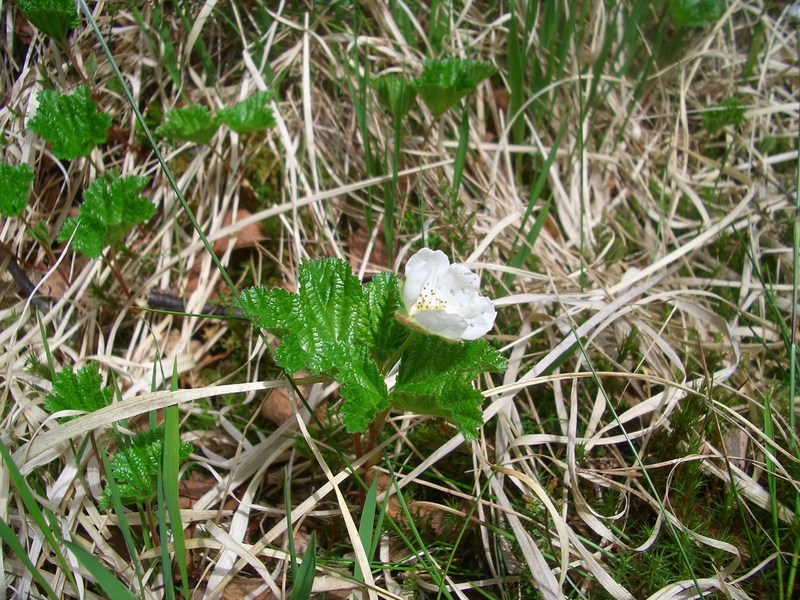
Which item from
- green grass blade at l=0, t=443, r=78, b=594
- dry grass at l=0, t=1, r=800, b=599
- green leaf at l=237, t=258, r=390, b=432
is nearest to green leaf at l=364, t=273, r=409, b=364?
green leaf at l=237, t=258, r=390, b=432

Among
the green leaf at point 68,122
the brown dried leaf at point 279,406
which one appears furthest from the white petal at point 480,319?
the green leaf at point 68,122

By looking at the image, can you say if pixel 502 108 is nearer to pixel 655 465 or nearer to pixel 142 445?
pixel 655 465

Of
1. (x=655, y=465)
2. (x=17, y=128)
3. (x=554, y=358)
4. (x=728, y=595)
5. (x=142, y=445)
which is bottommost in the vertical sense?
(x=728, y=595)

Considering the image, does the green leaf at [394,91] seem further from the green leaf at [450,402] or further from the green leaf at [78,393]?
the green leaf at [78,393]

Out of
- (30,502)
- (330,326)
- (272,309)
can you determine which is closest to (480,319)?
(330,326)

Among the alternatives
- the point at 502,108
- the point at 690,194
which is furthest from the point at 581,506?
the point at 502,108

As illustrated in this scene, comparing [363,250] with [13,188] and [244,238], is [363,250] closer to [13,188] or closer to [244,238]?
[244,238]
